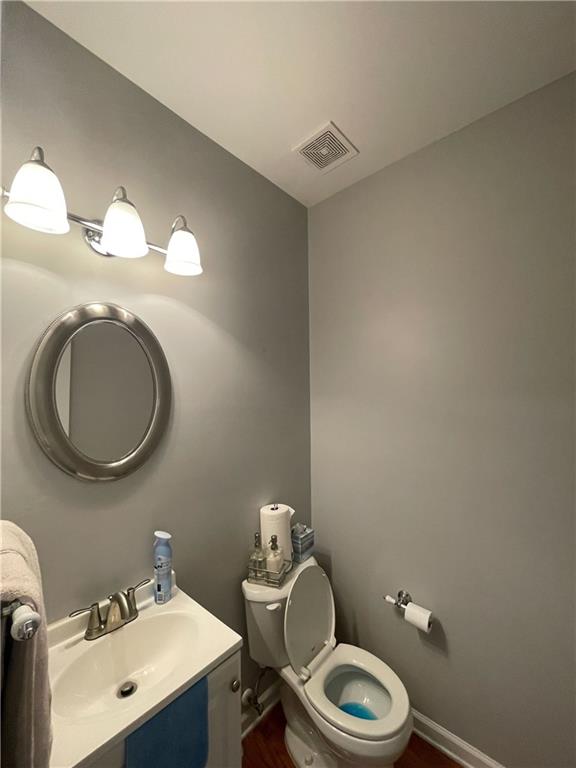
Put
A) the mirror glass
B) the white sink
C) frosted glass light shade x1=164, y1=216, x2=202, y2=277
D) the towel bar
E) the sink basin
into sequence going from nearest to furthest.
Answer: the towel bar
the white sink
the sink basin
the mirror glass
frosted glass light shade x1=164, y1=216, x2=202, y2=277

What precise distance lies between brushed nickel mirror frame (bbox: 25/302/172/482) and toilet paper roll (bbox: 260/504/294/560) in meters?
0.60

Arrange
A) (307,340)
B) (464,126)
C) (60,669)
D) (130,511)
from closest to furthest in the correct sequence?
(60,669) → (130,511) → (464,126) → (307,340)

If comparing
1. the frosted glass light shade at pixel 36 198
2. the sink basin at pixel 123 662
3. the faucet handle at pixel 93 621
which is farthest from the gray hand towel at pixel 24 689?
the frosted glass light shade at pixel 36 198

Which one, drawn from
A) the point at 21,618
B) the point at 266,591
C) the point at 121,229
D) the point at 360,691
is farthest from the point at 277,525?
the point at 121,229

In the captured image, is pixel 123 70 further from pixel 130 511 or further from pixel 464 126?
pixel 130 511

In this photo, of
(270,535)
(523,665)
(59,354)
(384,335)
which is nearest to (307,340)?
(384,335)

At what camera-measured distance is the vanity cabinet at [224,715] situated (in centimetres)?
83

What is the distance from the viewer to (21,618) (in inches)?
18.2

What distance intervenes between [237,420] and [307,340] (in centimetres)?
65

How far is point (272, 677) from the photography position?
1.50 m

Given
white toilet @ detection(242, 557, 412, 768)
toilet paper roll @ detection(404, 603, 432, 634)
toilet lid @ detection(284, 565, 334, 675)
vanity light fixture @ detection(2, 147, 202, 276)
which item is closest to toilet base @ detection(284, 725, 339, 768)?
A: white toilet @ detection(242, 557, 412, 768)

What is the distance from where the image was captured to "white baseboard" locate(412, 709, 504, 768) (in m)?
1.21

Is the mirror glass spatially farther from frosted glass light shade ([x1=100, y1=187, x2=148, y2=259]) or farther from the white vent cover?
the white vent cover

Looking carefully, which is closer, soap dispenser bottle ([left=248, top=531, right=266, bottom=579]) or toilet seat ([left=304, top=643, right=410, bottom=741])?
toilet seat ([left=304, top=643, right=410, bottom=741])
